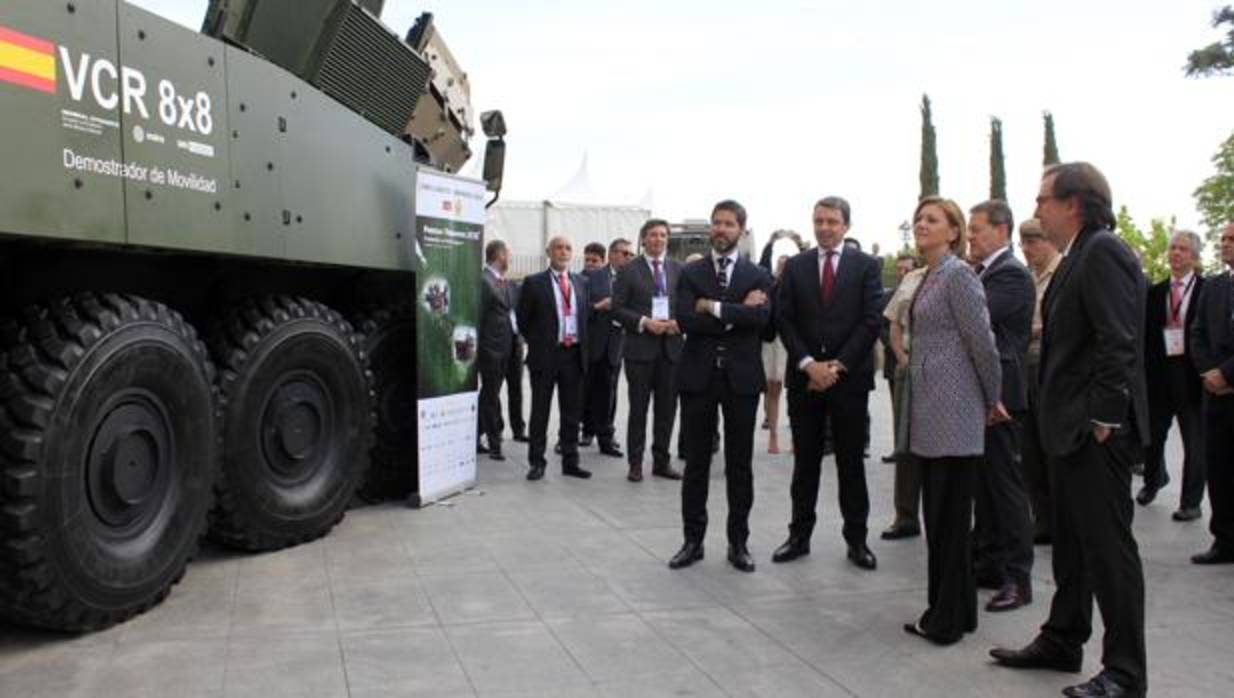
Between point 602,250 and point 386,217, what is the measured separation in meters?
4.13

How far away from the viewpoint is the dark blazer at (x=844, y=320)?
5.52m

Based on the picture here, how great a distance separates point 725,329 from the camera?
18.3 feet

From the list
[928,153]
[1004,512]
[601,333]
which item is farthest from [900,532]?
[928,153]

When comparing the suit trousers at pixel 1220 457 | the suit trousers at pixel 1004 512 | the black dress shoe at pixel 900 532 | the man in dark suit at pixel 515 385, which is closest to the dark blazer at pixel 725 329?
the suit trousers at pixel 1004 512

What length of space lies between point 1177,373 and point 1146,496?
38.2 inches

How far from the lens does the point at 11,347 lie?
3928 mm

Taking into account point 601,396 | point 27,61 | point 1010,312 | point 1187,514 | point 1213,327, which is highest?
point 27,61

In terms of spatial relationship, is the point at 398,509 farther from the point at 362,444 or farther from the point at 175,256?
the point at 175,256

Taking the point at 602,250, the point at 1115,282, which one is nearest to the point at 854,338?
the point at 1115,282

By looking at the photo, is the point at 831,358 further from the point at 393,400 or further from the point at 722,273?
the point at 393,400

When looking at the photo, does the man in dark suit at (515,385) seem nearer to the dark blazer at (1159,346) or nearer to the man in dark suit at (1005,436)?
the dark blazer at (1159,346)

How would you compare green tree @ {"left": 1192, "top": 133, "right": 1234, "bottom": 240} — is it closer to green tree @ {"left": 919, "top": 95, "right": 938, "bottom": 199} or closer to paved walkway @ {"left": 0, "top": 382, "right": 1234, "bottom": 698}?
green tree @ {"left": 919, "top": 95, "right": 938, "bottom": 199}

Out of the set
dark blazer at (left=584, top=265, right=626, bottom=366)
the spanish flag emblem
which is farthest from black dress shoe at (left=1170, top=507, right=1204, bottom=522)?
the spanish flag emblem

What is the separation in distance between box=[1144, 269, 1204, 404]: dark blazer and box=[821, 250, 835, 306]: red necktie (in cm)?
291
